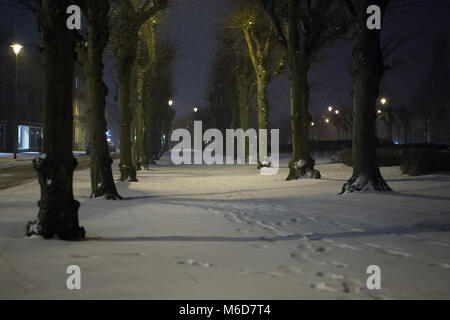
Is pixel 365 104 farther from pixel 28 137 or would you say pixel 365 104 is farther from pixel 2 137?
pixel 28 137

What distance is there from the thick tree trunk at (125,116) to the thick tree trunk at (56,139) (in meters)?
8.36

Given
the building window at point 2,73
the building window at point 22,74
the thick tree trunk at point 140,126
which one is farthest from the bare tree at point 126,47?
the building window at point 22,74

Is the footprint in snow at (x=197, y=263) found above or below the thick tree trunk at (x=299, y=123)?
below

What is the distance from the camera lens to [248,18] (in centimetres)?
2503

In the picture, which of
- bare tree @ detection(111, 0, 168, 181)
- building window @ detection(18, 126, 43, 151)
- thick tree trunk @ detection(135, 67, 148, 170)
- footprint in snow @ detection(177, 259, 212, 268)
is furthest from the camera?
building window @ detection(18, 126, 43, 151)

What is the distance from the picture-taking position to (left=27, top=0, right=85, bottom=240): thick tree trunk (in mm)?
6750

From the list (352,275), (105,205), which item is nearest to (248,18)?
(105,205)

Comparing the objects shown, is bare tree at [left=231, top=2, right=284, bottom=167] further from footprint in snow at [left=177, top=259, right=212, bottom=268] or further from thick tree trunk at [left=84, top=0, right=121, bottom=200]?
footprint in snow at [left=177, top=259, right=212, bottom=268]

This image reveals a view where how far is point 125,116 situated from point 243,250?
37.7 feet

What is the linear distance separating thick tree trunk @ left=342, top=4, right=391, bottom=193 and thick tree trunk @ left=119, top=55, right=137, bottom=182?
6855mm

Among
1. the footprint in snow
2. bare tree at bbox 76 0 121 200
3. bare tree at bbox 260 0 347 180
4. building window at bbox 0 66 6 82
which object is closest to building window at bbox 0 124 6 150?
building window at bbox 0 66 6 82

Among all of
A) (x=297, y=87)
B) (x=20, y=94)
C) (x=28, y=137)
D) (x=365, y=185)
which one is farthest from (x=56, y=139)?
(x=28, y=137)

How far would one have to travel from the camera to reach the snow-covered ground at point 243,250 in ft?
14.8

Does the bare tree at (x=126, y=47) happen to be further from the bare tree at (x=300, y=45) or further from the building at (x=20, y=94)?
the building at (x=20, y=94)
